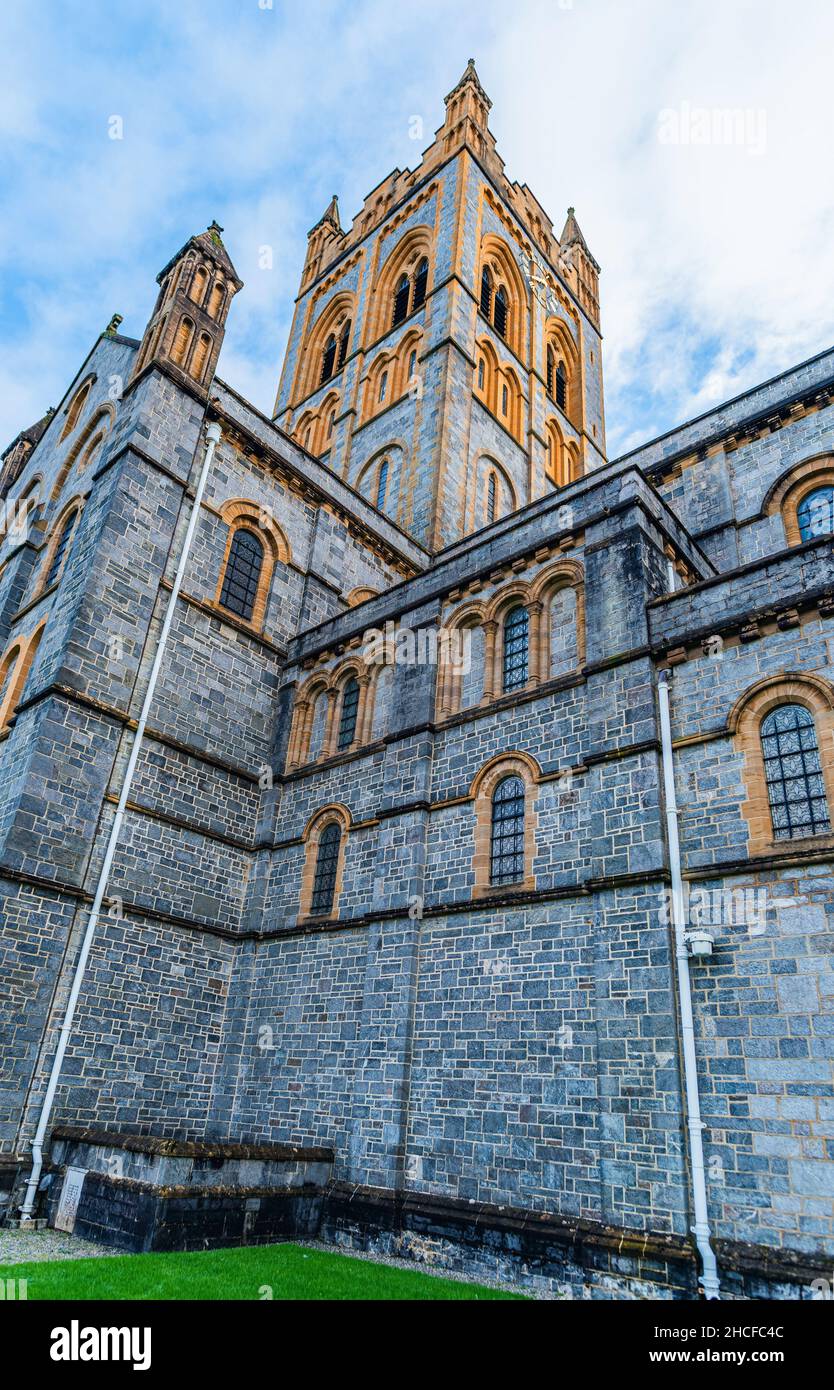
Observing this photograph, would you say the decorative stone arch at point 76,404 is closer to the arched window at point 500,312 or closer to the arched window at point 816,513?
the arched window at point 816,513

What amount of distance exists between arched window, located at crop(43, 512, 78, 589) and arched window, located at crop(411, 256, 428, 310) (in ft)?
68.6

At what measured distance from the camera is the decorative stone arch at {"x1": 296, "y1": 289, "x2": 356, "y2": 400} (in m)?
41.6

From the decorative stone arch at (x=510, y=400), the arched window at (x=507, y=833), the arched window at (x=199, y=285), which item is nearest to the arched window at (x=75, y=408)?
the arched window at (x=199, y=285)

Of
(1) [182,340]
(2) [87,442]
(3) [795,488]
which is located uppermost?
(1) [182,340]

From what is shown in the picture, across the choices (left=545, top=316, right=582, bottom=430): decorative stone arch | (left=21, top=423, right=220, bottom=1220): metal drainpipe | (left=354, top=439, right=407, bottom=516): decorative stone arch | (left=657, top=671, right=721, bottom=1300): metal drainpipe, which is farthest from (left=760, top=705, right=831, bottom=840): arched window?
(left=545, top=316, right=582, bottom=430): decorative stone arch

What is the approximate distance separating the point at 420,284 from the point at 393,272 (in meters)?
2.78

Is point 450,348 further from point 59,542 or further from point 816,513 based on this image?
point 816,513

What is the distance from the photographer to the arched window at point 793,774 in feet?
36.1

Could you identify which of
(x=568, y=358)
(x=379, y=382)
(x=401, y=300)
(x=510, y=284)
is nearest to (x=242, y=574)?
(x=379, y=382)

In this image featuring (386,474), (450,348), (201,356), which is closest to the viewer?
(201,356)

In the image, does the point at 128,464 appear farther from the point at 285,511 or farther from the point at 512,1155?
the point at 512,1155

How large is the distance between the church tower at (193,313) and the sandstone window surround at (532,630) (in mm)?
9777

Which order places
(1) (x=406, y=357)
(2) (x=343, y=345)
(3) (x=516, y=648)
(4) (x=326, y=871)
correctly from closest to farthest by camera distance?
(3) (x=516, y=648)
(4) (x=326, y=871)
(1) (x=406, y=357)
(2) (x=343, y=345)

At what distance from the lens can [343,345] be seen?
40938 mm
